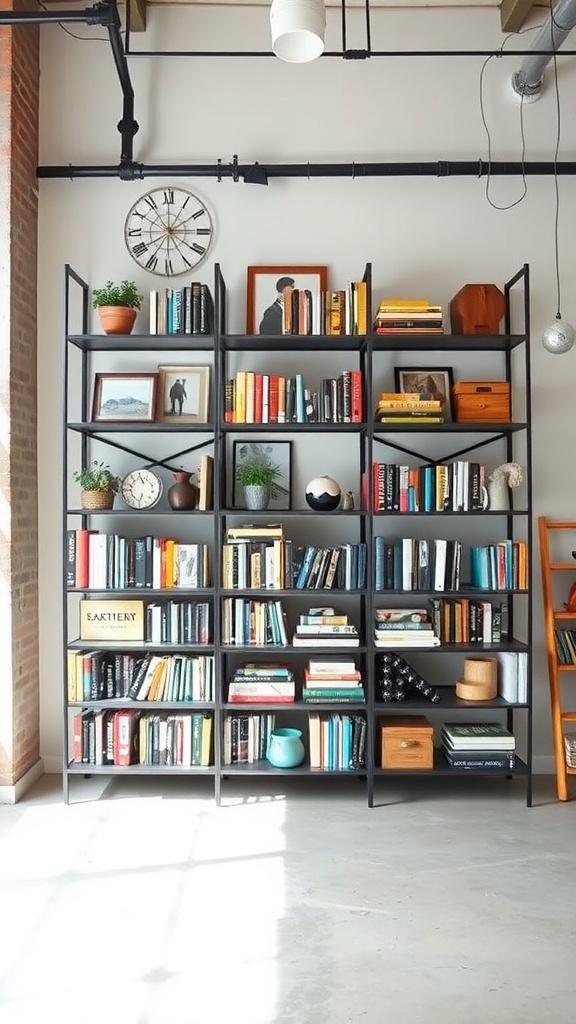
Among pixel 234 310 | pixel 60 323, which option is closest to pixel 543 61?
pixel 234 310

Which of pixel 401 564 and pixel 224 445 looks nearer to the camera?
pixel 401 564

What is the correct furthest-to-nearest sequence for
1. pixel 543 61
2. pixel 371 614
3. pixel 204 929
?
pixel 543 61 < pixel 371 614 < pixel 204 929

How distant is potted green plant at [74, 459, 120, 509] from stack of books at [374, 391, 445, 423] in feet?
4.49

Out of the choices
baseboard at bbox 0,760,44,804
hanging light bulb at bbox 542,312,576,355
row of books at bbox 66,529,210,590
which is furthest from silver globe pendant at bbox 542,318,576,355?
baseboard at bbox 0,760,44,804

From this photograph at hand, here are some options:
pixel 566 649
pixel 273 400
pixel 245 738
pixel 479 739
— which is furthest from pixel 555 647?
pixel 273 400

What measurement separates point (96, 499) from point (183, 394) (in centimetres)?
72

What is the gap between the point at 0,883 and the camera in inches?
126

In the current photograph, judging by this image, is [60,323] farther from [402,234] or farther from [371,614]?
[371,614]

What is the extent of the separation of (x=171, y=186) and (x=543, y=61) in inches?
78.2

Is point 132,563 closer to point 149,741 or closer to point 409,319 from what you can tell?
point 149,741

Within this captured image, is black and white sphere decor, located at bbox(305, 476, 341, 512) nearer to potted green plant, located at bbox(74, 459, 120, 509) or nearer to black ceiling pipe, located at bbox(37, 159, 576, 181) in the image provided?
potted green plant, located at bbox(74, 459, 120, 509)

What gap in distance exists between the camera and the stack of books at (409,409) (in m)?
4.12

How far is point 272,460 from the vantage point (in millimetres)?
4500

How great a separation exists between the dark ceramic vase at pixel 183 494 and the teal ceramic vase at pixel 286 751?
3.94 ft
